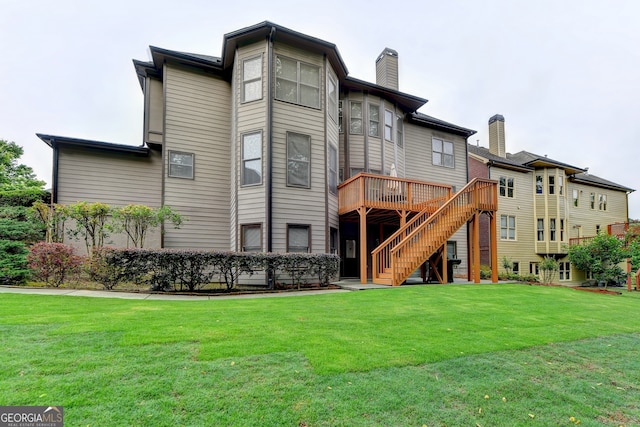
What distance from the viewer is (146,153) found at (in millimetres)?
12047

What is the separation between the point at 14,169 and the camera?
2281 cm

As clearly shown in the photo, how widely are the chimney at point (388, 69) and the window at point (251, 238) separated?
10.0m

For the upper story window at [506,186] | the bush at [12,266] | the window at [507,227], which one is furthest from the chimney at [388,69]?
the bush at [12,266]

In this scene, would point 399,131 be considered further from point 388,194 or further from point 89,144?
point 89,144

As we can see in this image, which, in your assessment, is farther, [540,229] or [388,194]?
[540,229]

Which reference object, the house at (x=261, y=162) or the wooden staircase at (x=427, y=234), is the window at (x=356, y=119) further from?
the wooden staircase at (x=427, y=234)

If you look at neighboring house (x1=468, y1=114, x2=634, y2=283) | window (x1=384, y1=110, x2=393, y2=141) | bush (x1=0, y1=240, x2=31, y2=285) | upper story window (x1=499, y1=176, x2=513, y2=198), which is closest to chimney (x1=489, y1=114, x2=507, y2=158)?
neighboring house (x1=468, y1=114, x2=634, y2=283)

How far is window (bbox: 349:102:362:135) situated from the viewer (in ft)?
44.5

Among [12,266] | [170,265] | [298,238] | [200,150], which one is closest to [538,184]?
[298,238]

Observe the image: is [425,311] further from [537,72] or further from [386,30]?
[537,72]

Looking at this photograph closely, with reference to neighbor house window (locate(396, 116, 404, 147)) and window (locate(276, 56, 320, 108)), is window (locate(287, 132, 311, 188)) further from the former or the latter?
neighbor house window (locate(396, 116, 404, 147))

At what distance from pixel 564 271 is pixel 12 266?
28982mm

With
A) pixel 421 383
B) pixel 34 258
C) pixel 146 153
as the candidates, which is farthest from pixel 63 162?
pixel 421 383

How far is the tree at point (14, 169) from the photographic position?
54.5 feet
